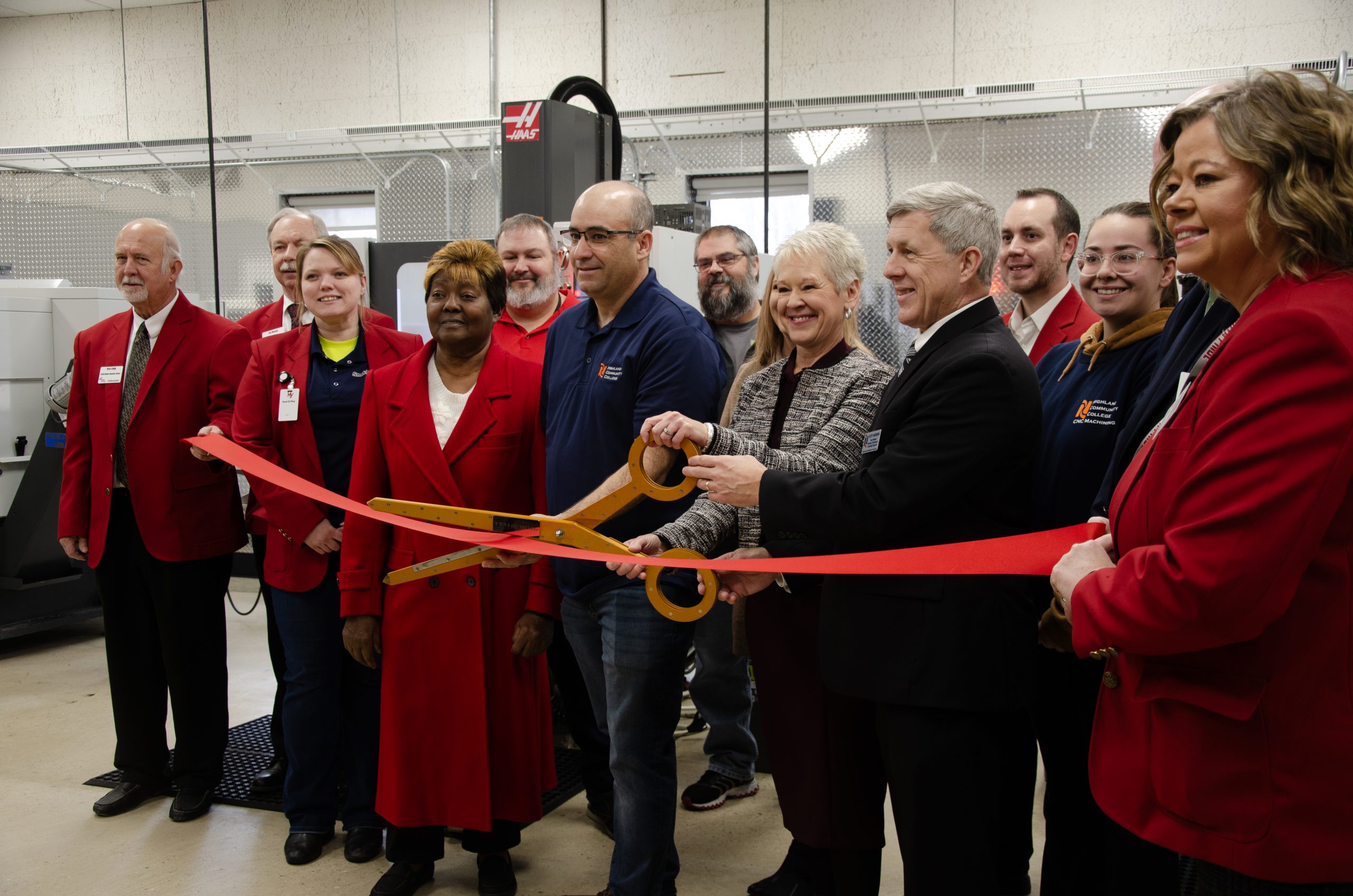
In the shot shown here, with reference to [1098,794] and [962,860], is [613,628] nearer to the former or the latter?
[962,860]

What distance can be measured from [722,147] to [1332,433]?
710 cm

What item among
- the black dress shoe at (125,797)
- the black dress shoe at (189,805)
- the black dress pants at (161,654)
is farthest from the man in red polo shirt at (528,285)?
the black dress shoe at (125,797)

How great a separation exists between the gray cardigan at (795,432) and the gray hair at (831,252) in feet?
0.62

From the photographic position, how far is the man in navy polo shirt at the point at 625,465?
242 cm

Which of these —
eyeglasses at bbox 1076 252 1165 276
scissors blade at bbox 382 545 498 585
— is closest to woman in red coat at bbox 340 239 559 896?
scissors blade at bbox 382 545 498 585

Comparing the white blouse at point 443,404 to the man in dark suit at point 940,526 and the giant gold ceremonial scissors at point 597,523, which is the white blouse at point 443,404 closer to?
the giant gold ceremonial scissors at point 597,523

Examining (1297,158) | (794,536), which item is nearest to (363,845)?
(794,536)

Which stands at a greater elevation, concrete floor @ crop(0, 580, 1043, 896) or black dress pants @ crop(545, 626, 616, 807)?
black dress pants @ crop(545, 626, 616, 807)

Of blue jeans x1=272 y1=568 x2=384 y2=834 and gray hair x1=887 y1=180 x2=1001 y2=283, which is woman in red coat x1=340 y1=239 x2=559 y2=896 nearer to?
blue jeans x1=272 y1=568 x2=384 y2=834

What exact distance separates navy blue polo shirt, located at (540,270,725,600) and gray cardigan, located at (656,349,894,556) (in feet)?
0.43

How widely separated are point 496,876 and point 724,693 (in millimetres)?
1086

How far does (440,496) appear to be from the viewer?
2684 millimetres

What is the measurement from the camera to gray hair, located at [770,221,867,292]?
230 cm

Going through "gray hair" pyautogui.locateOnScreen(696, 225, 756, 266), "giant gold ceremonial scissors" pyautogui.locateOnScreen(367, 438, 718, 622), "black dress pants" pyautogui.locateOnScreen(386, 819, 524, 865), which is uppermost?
"gray hair" pyautogui.locateOnScreen(696, 225, 756, 266)
